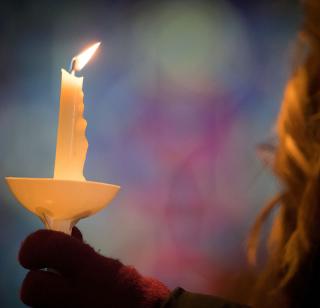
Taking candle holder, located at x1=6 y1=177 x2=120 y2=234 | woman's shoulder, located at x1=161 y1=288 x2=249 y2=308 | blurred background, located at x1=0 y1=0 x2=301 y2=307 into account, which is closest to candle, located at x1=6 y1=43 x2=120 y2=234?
candle holder, located at x1=6 y1=177 x2=120 y2=234

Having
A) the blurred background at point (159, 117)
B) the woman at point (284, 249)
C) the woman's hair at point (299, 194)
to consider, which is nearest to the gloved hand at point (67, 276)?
the woman at point (284, 249)

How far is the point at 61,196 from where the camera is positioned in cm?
34

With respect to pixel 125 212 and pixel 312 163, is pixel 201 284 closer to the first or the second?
pixel 125 212

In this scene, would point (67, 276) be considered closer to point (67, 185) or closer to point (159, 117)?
point (67, 185)

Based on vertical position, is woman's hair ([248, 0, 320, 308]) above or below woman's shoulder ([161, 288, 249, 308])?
above

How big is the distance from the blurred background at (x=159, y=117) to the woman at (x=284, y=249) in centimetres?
47

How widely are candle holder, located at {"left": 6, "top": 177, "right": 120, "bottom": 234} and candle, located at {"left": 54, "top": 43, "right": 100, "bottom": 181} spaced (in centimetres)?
2

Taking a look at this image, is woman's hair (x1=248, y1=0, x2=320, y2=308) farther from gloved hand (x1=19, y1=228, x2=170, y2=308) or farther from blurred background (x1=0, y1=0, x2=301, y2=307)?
blurred background (x1=0, y1=0, x2=301, y2=307)

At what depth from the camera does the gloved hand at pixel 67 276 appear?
340 mm

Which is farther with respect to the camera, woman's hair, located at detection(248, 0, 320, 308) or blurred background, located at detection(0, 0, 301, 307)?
blurred background, located at detection(0, 0, 301, 307)

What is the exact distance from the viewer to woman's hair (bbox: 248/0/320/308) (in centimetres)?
31

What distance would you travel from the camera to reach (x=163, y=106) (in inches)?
34.1

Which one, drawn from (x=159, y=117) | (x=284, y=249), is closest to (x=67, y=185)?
(x=284, y=249)

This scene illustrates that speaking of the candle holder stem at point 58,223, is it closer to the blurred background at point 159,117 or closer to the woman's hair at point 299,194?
the woman's hair at point 299,194
